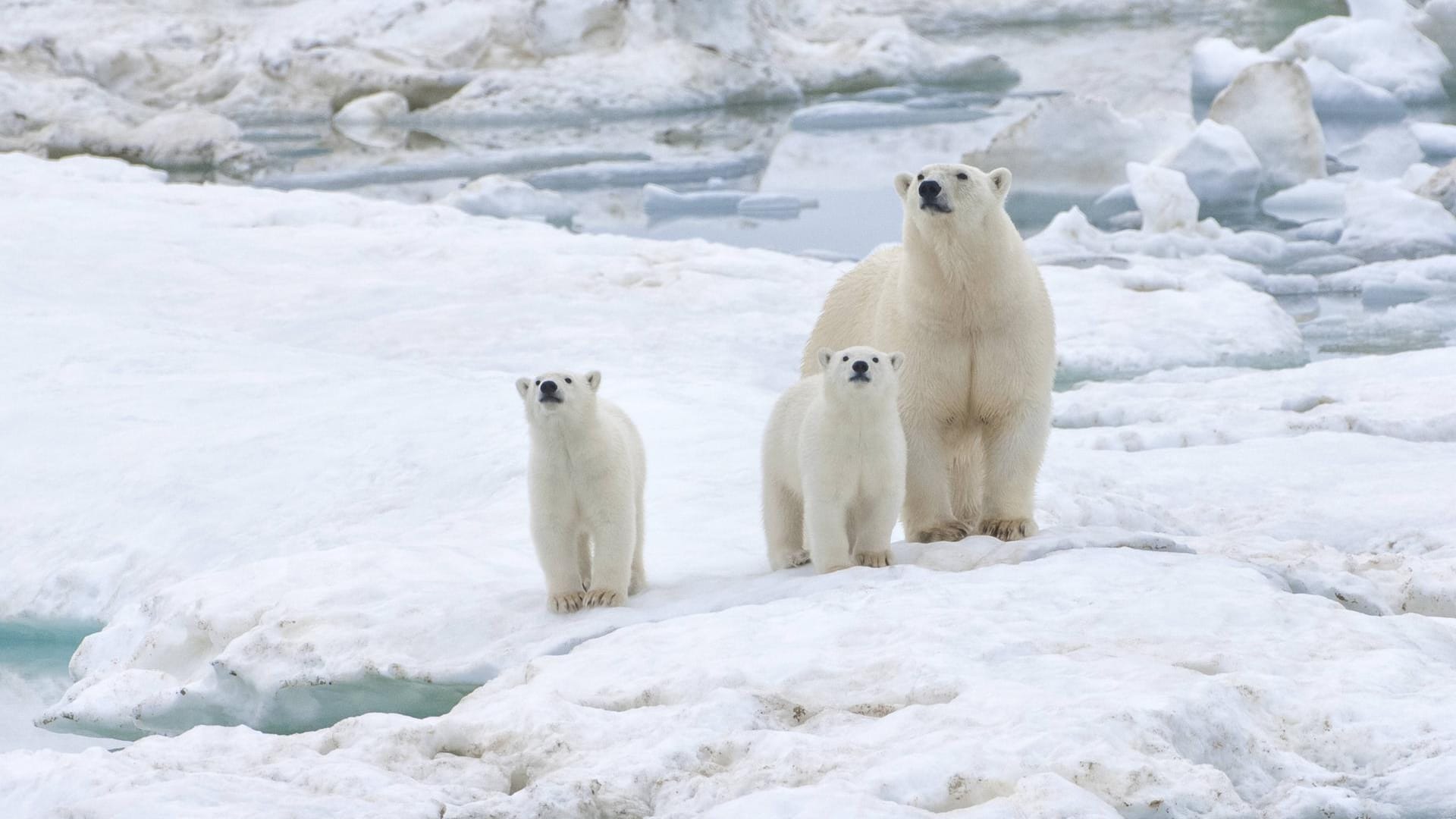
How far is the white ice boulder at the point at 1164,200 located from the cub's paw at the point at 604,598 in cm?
980

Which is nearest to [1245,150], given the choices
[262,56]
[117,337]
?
[117,337]

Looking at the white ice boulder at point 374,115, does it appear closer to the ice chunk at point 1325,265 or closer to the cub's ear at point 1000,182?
the ice chunk at point 1325,265

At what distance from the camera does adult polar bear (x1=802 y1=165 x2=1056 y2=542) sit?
4574 millimetres

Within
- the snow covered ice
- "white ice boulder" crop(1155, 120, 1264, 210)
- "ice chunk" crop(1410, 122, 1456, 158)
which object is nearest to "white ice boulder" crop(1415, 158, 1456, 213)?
the snow covered ice

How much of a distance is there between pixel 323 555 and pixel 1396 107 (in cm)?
1808

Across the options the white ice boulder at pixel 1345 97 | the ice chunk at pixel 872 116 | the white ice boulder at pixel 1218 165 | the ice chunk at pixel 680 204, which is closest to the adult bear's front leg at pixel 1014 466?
the white ice boulder at pixel 1218 165

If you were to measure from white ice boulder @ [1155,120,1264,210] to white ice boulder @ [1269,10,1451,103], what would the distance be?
264 inches

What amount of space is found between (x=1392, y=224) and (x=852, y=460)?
1021cm

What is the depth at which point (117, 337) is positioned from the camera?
8.07m

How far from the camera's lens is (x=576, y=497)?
14.5ft

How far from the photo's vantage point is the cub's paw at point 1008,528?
468 centimetres

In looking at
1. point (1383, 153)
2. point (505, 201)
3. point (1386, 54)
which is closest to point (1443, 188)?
point (1383, 153)

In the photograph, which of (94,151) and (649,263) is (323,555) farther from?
(94,151)

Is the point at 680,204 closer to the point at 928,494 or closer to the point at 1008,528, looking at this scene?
the point at 928,494
